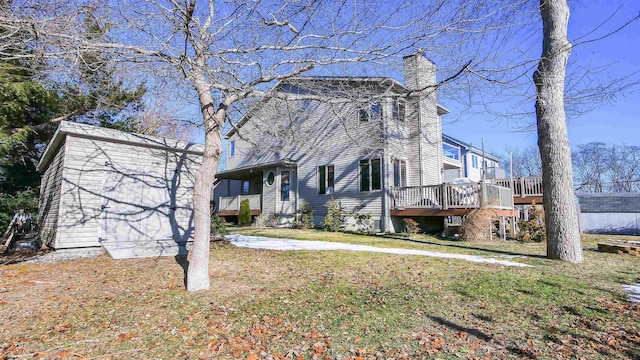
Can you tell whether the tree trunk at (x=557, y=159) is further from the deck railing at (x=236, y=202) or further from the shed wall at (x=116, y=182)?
the deck railing at (x=236, y=202)

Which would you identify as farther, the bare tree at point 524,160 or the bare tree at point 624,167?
the bare tree at point 524,160

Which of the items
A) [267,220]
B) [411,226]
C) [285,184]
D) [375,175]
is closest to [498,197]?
[411,226]

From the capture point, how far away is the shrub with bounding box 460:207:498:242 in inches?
451

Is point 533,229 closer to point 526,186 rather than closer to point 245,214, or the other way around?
point 526,186

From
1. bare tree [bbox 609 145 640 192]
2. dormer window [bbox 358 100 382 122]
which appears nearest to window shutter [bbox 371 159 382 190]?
dormer window [bbox 358 100 382 122]

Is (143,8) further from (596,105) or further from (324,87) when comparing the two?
(596,105)

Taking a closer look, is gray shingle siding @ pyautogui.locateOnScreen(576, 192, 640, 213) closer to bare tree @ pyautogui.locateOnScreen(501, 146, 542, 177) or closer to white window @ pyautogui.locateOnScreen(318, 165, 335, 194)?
white window @ pyautogui.locateOnScreen(318, 165, 335, 194)

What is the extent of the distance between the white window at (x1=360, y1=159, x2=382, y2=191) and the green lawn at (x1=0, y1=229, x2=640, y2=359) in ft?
27.7

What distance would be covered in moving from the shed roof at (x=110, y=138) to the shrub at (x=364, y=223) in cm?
A: 767

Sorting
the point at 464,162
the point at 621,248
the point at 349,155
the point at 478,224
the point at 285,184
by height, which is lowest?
the point at 621,248

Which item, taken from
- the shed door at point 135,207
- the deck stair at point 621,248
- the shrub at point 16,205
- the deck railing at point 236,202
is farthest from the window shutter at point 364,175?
the shrub at point 16,205

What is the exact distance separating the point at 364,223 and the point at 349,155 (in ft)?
11.4

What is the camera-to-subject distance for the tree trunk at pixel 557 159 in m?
7.20

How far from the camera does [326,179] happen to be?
1673 centimetres
